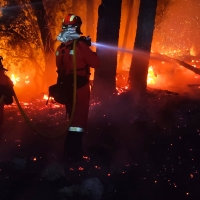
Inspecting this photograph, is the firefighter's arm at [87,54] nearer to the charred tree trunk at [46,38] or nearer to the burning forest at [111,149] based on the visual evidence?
the burning forest at [111,149]

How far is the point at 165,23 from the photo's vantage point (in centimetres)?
1872

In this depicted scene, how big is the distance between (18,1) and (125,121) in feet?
27.8

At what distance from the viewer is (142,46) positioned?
7.90 m

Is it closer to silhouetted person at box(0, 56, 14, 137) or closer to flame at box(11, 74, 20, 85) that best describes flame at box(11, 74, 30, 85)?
flame at box(11, 74, 20, 85)

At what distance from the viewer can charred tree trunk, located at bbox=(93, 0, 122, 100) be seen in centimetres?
719

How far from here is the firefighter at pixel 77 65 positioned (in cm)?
431

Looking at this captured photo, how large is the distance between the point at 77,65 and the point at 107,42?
3.28 metres

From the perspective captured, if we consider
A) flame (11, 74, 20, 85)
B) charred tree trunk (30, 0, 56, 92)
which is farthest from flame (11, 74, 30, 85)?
charred tree trunk (30, 0, 56, 92)

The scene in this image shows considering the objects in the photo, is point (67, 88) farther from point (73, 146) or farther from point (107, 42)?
point (107, 42)

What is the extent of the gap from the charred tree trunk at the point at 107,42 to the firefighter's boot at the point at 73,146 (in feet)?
10.2

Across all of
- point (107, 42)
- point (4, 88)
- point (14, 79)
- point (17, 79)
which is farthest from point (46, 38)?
point (4, 88)

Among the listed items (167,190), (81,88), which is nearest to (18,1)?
(81,88)

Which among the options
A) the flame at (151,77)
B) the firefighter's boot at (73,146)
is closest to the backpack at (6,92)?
the firefighter's boot at (73,146)

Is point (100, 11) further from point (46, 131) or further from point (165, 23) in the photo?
point (165, 23)
